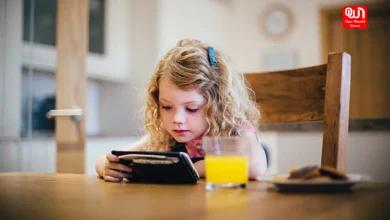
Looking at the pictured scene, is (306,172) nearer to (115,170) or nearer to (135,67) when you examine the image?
(115,170)

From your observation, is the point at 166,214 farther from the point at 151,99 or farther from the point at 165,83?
the point at 151,99

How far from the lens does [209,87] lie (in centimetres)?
119

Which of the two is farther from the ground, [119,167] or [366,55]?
[366,55]

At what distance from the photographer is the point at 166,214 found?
499 millimetres

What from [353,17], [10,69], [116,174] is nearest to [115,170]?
[116,174]

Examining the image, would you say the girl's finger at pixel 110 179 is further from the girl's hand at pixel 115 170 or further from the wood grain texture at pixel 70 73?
the wood grain texture at pixel 70 73

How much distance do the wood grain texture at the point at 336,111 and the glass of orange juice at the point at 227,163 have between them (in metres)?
0.32

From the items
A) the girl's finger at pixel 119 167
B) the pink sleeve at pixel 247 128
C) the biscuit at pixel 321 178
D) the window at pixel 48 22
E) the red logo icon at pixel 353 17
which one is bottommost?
the girl's finger at pixel 119 167

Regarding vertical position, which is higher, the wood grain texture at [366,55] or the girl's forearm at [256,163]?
the wood grain texture at [366,55]

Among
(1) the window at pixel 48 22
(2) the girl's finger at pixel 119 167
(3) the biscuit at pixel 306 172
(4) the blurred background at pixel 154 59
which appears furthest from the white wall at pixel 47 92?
(3) the biscuit at pixel 306 172

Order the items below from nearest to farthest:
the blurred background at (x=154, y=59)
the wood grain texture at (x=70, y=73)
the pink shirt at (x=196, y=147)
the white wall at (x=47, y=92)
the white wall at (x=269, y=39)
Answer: the pink shirt at (x=196, y=147) → the blurred background at (x=154, y=59) → the wood grain texture at (x=70, y=73) → the white wall at (x=47, y=92) → the white wall at (x=269, y=39)

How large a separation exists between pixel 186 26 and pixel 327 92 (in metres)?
3.34

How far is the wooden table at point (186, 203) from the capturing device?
493mm

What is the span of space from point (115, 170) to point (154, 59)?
2.88m
